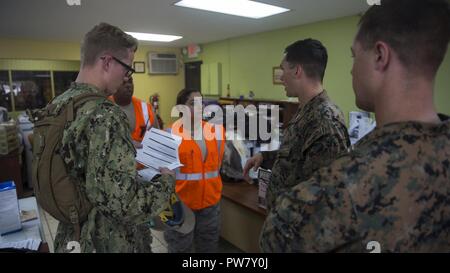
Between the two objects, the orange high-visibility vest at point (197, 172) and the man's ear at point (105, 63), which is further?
the orange high-visibility vest at point (197, 172)

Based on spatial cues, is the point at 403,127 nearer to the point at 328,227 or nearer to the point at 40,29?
the point at 328,227

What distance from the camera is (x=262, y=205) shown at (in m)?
2.24

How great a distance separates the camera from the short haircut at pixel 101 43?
1.05 metres

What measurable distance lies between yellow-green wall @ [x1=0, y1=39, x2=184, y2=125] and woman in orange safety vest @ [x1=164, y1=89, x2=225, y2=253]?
543 centimetres

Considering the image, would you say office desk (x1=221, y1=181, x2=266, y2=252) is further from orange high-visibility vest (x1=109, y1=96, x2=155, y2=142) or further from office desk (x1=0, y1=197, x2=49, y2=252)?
office desk (x1=0, y1=197, x2=49, y2=252)

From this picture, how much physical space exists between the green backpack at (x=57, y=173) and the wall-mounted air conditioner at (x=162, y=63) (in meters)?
6.79

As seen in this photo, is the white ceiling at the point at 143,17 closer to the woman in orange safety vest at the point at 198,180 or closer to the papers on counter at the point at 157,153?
the woman in orange safety vest at the point at 198,180

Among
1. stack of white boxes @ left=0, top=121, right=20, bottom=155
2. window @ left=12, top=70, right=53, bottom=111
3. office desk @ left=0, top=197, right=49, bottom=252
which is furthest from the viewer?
window @ left=12, top=70, right=53, bottom=111

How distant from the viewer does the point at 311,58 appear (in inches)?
59.6

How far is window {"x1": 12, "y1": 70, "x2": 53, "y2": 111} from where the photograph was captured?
643cm

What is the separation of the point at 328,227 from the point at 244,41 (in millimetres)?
5892

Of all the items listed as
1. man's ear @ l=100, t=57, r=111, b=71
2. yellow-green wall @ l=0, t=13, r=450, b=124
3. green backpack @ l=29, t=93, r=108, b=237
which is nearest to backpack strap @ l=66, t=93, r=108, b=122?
green backpack @ l=29, t=93, r=108, b=237

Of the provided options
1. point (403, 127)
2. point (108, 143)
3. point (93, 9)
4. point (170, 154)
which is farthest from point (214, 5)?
point (403, 127)

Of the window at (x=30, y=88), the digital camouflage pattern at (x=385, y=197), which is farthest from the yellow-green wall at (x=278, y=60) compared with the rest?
the window at (x=30, y=88)
